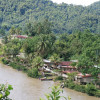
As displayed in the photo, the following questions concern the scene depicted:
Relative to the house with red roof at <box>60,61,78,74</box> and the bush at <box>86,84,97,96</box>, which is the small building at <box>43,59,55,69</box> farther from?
the bush at <box>86,84,97,96</box>

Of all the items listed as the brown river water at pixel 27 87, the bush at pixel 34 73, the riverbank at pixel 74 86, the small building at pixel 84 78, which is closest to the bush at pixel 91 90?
the riverbank at pixel 74 86

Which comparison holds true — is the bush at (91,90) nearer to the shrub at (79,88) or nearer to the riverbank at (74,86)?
the riverbank at (74,86)

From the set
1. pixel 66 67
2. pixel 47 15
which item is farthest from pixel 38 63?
pixel 47 15

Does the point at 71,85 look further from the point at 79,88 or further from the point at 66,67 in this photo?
the point at 66,67

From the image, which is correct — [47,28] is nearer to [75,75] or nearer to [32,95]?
[75,75]

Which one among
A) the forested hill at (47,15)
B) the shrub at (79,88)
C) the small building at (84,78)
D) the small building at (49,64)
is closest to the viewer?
the shrub at (79,88)

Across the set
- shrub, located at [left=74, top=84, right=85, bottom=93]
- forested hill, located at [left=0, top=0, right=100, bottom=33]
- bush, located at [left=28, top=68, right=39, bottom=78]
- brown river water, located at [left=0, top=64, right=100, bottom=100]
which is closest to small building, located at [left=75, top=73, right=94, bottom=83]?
shrub, located at [left=74, top=84, right=85, bottom=93]

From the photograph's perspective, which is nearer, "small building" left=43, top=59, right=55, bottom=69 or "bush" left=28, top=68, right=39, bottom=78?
"bush" left=28, top=68, right=39, bottom=78

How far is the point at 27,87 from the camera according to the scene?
29812 millimetres

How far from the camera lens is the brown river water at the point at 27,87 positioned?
1033 inches

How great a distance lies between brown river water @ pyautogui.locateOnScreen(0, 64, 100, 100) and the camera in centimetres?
2625

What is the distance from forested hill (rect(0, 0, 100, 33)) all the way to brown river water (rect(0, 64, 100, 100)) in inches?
2431

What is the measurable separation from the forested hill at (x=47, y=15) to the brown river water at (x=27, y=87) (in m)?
61.7

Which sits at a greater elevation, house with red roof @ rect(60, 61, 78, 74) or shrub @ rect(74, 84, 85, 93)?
house with red roof @ rect(60, 61, 78, 74)
